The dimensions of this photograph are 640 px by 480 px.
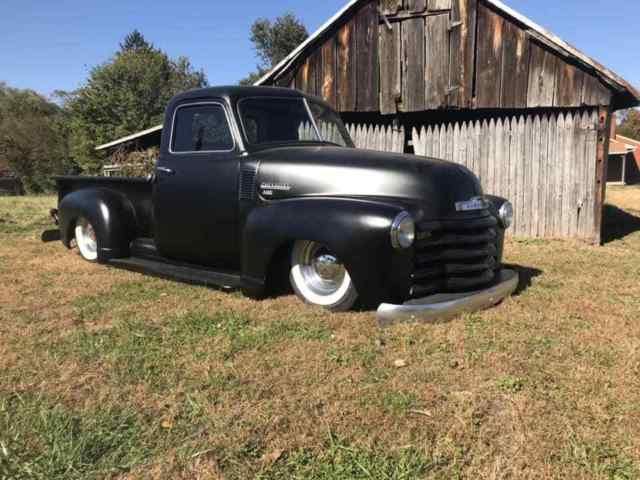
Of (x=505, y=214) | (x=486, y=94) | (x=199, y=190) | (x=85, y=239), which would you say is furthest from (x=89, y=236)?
(x=486, y=94)

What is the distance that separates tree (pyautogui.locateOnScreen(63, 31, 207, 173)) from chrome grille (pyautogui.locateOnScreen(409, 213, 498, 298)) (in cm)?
4330

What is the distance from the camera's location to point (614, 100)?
9.48 metres

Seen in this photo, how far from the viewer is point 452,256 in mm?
3869

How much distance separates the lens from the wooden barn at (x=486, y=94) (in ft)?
29.7

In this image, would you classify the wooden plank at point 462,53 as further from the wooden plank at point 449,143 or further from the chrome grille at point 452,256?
the chrome grille at point 452,256

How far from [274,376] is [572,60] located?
8.53 meters

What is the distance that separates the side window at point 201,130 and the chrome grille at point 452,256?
2.07 metres

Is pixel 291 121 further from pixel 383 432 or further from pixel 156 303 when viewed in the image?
pixel 383 432

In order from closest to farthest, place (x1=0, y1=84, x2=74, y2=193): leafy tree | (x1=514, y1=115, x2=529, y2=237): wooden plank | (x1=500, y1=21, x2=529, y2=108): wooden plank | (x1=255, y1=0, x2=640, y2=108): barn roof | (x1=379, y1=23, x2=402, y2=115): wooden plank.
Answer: (x1=255, y1=0, x2=640, y2=108): barn roof, (x1=500, y1=21, x2=529, y2=108): wooden plank, (x1=514, y1=115, x2=529, y2=237): wooden plank, (x1=379, y1=23, x2=402, y2=115): wooden plank, (x1=0, y1=84, x2=74, y2=193): leafy tree

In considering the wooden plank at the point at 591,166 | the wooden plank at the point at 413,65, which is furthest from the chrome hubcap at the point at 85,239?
the wooden plank at the point at 591,166

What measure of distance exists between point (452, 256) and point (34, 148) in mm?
45601

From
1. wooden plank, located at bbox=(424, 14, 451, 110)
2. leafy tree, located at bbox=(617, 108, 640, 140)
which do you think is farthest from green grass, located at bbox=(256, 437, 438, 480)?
leafy tree, located at bbox=(617, 108, 640, 140)

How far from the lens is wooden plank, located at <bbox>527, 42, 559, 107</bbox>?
358 inches

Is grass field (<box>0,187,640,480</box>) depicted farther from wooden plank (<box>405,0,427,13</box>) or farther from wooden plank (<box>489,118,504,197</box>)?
wooden plank (<box>405,0,427,13</box>)
